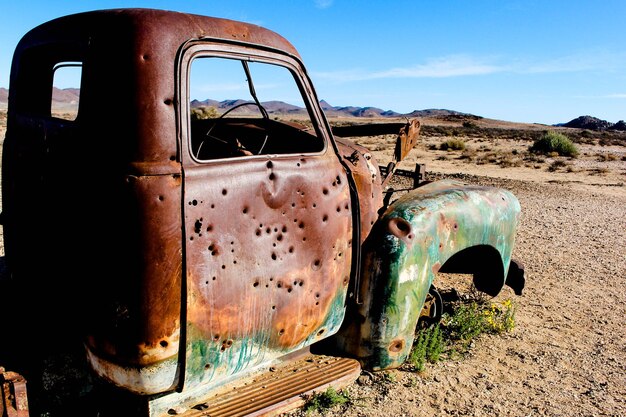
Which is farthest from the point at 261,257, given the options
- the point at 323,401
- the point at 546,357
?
the point at 546,357

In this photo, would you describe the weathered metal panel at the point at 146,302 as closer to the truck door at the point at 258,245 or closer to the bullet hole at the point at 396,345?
the truck door at the point at 258,245

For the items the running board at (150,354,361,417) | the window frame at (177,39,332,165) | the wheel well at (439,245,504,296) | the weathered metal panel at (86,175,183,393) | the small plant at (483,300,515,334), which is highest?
the window frame at (177,39,332,165)

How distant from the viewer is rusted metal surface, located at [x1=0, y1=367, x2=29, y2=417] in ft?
6.57

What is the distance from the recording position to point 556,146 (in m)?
22.6

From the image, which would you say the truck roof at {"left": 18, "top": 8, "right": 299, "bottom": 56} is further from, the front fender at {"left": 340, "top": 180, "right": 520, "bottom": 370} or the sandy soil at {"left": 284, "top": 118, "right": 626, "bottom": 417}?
the sandy soil at {"left": 284, "top": 118, "right": 626, "bottom": 417}

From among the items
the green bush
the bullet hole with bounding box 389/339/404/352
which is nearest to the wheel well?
the bullet hole with bounding box 389/339/404/352

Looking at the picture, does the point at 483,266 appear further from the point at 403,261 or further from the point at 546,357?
the point at 403,261

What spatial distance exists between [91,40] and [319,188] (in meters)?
1.19

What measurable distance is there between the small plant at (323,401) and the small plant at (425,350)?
70 cm

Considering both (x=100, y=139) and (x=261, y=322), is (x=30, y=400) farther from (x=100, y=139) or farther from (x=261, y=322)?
(x=100, y=139)

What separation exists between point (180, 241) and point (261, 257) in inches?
17.2

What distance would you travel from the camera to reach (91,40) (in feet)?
7.22

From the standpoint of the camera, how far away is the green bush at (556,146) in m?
21.8

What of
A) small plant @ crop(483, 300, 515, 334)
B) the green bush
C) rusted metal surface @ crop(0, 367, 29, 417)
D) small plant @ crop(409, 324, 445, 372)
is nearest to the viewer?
rusted metal surface @ crop(0, 367, 29, 417)
